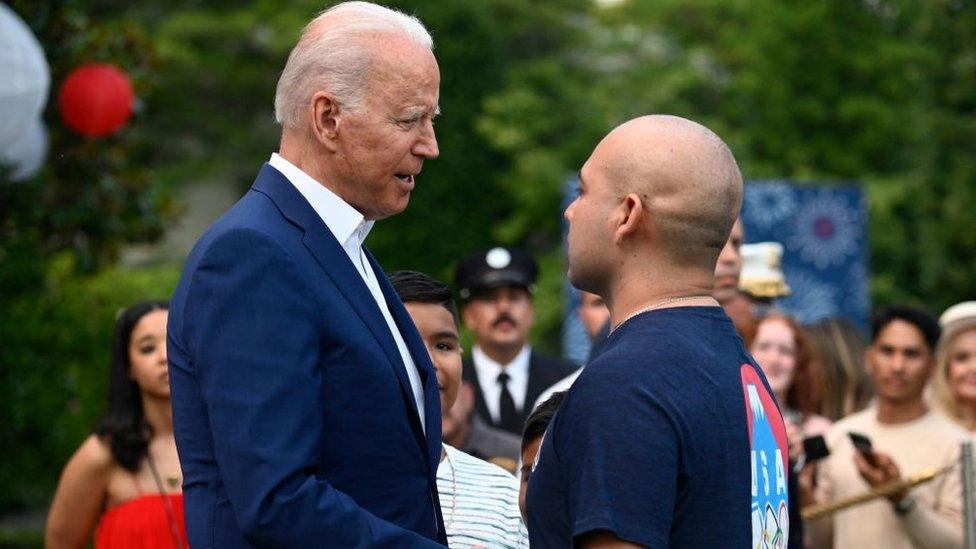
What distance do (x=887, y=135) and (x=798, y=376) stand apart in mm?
17744

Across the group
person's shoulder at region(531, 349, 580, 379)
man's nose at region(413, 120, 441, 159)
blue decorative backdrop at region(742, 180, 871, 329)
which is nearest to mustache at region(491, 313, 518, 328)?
person's shoulder at region(531, 349, 580, 379)

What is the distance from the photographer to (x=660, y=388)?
262cm

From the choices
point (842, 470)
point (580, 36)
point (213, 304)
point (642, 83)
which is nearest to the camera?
point (213, 304)

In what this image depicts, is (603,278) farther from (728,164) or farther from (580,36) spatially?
(580,36)

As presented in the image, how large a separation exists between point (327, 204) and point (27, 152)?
689 cm

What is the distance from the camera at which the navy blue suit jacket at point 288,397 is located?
2756mm

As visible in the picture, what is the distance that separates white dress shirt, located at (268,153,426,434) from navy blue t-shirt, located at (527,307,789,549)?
434 mm

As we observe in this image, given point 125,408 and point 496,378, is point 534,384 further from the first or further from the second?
point 125,408

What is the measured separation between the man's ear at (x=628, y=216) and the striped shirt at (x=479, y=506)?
100 cm

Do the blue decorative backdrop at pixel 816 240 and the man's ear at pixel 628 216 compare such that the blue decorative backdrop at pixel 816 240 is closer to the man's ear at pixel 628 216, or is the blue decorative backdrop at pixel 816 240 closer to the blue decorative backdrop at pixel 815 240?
the blue decorative backdrop at pixel 815 240

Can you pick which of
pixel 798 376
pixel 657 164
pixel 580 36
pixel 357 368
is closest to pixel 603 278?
pixel 657 164

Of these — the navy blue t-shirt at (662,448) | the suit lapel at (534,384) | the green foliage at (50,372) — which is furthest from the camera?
the green foliage at (50,372)

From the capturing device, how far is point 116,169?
37.1 ft

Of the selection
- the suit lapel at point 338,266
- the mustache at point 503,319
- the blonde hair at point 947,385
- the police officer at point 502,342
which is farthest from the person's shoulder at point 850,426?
the suit lapel at point 338,266
